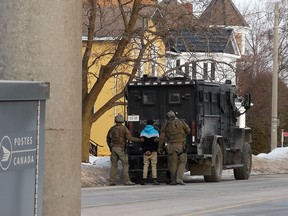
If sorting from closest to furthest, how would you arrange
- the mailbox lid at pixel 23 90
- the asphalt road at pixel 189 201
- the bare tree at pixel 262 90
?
the mailbox lid at pixel 23 90 < the asphalt road at pixel 189 201 < the bare tree at pixel 262 90

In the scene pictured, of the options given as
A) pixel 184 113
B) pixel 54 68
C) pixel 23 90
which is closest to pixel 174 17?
pixel 184 113

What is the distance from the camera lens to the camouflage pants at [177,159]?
20.7 meters

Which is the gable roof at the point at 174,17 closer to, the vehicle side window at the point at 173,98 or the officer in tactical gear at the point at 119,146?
the vehicle side window at the point at 173,98

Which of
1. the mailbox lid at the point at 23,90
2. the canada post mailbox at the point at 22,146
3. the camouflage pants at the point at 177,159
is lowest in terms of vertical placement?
the camouflage pants at the point at 177,159

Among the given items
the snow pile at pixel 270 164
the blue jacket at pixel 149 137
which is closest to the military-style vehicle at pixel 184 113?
the blue jacket at pixel 149 137

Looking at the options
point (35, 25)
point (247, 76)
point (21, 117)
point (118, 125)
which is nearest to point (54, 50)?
point (35, 25)

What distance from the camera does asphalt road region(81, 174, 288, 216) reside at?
12852mm

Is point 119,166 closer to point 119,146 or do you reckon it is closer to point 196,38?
point 119,146

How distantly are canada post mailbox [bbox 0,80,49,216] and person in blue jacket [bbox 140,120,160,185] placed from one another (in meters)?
17.8

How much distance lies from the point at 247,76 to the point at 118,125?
125ft

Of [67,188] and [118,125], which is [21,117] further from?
[118,125]

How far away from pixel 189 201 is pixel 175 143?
574 centimetres

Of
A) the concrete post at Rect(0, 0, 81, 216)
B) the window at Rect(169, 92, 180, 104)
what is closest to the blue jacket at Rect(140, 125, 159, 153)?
Answer: the window at Rect(169, 92, 180, 104)

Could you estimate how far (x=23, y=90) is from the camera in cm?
297
